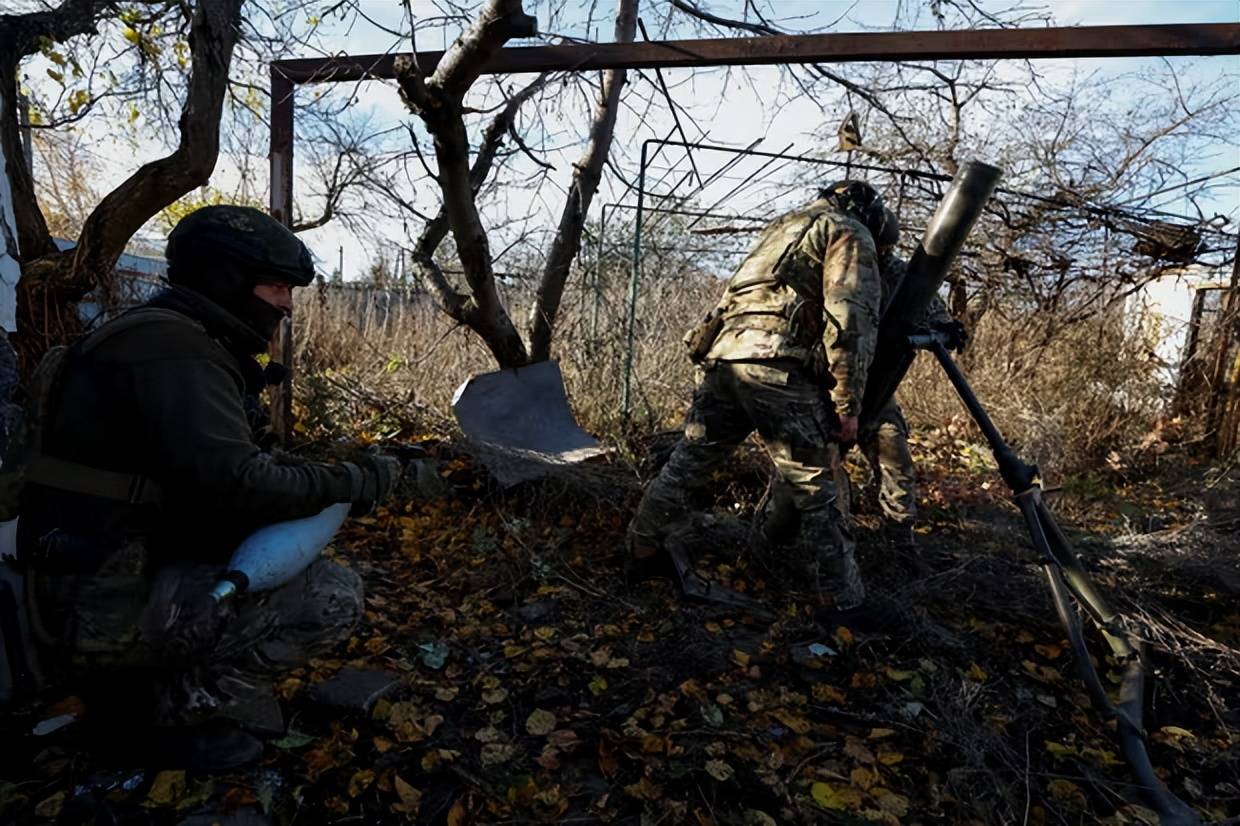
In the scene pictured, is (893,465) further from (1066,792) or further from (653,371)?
(1066,792)

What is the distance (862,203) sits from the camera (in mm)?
3225

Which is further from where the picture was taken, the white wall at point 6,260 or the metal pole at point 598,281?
the metal pole at point 598,281

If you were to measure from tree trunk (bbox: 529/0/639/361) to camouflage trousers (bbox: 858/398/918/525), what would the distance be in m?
2.22

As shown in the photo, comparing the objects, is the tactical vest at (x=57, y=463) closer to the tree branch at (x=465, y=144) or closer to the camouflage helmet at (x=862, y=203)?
the tree branch at (x=465, y=144)

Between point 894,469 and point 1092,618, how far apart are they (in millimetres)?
1621

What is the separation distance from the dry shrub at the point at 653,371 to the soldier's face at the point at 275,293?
2.85 metres

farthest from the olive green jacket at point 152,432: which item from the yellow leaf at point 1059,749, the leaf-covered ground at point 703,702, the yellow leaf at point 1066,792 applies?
the yellow leaf at point 1059,749

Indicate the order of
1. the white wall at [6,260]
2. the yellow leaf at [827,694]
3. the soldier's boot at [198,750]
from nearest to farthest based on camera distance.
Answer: the soldier's boot at [198,750]
the yellow leaf at [827,694]
the white wall at [6,260]

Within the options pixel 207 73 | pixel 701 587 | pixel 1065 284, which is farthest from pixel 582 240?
pixel 1065 284

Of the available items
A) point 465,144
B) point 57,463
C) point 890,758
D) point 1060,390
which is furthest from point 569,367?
point 1060,390

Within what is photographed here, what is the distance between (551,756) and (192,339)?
60.1 inches

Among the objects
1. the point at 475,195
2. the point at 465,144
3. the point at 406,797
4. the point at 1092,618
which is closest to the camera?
the point at 406,797

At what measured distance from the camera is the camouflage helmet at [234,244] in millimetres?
1879

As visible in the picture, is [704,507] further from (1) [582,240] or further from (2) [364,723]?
(2) [364,723]
